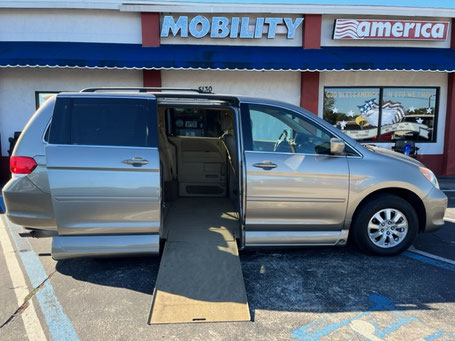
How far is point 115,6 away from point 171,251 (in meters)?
7.41

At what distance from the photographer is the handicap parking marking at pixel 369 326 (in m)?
2.81

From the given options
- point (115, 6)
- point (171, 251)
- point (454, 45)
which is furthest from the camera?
point (454, 45)

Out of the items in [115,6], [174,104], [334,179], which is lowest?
[334,179]

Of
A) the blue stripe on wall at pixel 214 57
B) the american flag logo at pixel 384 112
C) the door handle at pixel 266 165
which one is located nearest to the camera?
the door handle at pixel 266 165

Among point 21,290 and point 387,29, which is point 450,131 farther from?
point 21,290

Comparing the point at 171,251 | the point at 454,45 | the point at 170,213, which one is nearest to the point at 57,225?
the point at 171,251

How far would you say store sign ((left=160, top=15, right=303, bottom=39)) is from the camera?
29.3ft

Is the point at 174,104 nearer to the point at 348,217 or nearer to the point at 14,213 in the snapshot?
the point at 14,213

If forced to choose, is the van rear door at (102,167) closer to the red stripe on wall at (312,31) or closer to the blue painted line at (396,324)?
the blue painted line at (396,324)

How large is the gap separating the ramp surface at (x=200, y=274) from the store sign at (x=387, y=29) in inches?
270

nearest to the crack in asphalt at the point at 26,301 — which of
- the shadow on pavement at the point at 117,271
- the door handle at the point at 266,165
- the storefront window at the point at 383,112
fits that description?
the shadow on pavement at the point at 117,271

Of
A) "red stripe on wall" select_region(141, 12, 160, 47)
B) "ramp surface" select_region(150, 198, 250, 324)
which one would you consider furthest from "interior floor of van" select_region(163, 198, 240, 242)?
"red stripe on wall" select_region(141, 12, 160, 47)

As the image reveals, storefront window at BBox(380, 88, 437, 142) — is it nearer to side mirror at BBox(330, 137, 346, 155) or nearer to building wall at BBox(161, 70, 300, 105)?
building wall at BBox(161, 70, 300, 105)

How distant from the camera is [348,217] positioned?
4.09 meters
